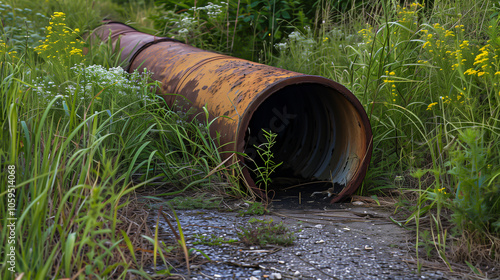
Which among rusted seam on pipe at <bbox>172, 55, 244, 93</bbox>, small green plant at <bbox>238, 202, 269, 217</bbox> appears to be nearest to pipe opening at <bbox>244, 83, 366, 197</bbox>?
small green plant at <bbox>238, 202, 269, 217</bbox>

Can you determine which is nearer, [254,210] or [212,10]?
[254,210]

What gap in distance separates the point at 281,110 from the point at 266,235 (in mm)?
1827

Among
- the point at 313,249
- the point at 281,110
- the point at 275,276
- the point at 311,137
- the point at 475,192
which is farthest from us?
the point at 281,110

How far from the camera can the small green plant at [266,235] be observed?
2244 millimetres

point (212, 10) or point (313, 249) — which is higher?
point (212, 10)

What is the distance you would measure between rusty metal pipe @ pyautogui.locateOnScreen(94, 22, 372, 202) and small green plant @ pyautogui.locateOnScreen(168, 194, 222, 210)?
0.87 ft

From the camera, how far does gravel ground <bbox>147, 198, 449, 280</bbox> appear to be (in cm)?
200

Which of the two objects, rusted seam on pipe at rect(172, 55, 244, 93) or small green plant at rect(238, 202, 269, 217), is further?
rusted seam on pipe at rect(172, 55, 244, 93)

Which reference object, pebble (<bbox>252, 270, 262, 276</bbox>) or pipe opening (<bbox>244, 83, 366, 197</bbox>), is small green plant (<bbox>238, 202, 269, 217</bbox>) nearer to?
pipe opening (<bbox>244, 83, 366, 197</bbox>)

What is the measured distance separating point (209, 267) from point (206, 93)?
152 cm

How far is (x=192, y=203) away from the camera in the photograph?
2.71 meters

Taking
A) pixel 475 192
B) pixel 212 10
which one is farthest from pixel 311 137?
pixel 212 10

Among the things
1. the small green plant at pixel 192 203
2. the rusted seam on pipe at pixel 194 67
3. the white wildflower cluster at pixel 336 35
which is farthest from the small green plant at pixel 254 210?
the white wildflower cluster at pixel 336 35

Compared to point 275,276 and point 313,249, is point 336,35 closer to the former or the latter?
point 313,249
